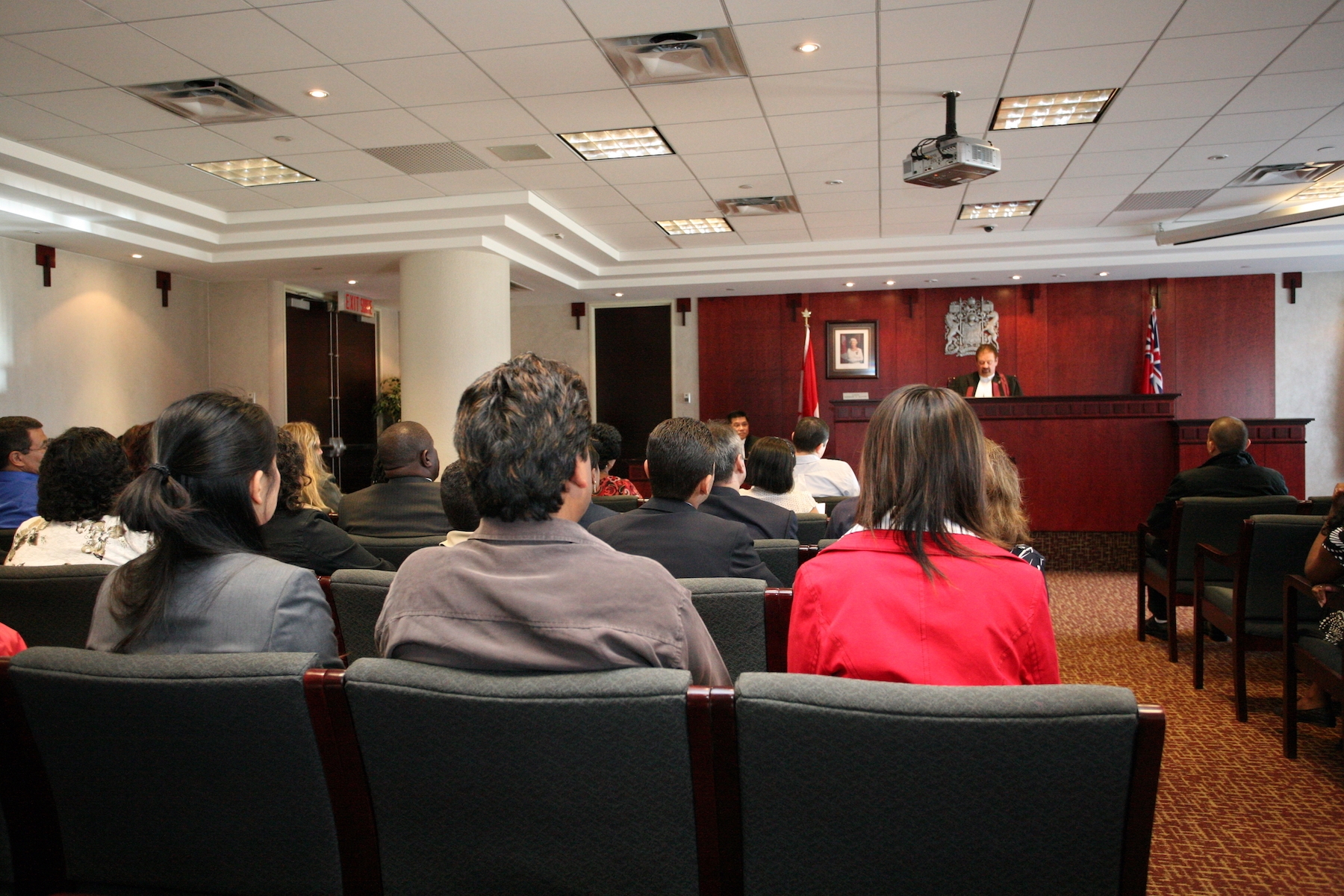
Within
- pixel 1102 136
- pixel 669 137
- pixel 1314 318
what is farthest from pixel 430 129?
pixel 1314 318

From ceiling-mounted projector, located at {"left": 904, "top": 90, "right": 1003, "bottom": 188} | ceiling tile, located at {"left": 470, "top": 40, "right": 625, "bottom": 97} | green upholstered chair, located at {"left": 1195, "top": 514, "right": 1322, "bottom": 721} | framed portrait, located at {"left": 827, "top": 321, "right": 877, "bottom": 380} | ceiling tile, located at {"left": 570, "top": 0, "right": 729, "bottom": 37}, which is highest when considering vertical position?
ceiling tile, located at {"left": 570, "top": 0, "right": 729, "bottom": 37}

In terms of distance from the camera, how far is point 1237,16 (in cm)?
422

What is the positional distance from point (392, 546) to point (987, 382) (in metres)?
7.25

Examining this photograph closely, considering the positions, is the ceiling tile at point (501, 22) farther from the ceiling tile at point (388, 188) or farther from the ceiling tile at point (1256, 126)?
the ceiling tile at point (1256, 126)

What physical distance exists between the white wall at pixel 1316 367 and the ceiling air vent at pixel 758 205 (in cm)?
660

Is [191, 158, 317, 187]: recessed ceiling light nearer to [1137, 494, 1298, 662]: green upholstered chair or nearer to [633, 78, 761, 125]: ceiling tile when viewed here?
[633, 78, 761, 125]: ceiling tile

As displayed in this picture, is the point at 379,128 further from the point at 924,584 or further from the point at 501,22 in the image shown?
the point at 924,584

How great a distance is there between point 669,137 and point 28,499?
14.0ft

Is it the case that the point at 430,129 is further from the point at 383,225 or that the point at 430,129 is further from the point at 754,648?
the point at 754,648

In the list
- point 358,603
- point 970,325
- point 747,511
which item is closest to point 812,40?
point 747,511

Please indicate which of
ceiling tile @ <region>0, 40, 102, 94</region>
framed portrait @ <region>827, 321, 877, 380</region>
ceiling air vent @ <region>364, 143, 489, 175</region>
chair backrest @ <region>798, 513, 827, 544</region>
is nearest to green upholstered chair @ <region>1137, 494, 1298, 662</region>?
chair backrest @ <region>798, 513, 827, 544</region>

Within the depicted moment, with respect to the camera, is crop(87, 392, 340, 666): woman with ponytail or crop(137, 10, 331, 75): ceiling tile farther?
crop(137, 10, 331, 75): ceiling tile

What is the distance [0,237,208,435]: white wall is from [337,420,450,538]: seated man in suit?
4.32 metres

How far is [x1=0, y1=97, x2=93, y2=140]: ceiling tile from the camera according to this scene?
17.0 ft
